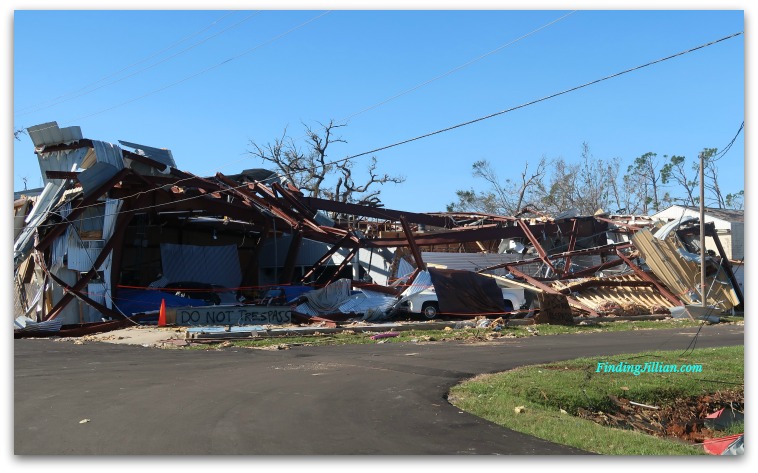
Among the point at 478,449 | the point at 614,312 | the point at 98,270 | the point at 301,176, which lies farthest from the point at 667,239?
the point at 301,176

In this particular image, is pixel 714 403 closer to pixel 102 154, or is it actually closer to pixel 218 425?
pixel 218 425

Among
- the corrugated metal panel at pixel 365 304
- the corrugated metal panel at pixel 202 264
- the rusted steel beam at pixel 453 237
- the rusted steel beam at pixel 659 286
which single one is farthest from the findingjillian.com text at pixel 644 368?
the corrugated metal panel at pixel 202 264

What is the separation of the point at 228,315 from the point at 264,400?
1287 cm

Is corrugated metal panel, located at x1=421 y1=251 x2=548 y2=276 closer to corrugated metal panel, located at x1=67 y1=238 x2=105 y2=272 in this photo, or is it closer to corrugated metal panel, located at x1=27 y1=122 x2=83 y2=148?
corrugated metal panel, located at x1=67 y1=238 x2=105 y2=272

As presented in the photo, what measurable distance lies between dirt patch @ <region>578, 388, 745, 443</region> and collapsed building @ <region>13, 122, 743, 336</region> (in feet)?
39.5

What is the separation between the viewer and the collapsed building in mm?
24953

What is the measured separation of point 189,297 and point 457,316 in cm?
1196

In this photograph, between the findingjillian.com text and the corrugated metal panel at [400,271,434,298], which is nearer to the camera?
the findingjillian.com text

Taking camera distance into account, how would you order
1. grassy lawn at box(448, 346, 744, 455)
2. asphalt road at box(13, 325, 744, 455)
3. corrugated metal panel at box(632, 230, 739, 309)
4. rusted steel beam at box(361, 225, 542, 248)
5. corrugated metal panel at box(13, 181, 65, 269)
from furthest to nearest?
1. rusted steel beam at box(361, 225, 542, 248)
2. corrugated metal panel at box(632, 230, 739, 309)
3. corrugated metal panel at box(13, 181, 65, 269)
4. grassy lawn at box(448, 346, 744, 455)
5. asphalt road at box(13, 325, 744, 455)

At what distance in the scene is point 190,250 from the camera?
3409 cm

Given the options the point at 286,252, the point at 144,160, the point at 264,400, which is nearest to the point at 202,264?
the point at 286,252

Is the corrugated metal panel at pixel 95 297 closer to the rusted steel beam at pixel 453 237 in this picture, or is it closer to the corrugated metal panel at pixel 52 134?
the corrugated metal panel at pixel 52 134

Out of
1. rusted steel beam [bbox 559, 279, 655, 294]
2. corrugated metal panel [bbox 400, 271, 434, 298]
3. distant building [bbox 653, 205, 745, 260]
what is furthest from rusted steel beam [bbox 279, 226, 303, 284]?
distant building [bbox 653, 205, 745, 260]

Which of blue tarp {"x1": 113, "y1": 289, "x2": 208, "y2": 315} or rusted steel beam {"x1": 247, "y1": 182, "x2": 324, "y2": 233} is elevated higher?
rusted steel beam {"x1": 247, "y1": 182, "x2": 324, "y2": 233}
